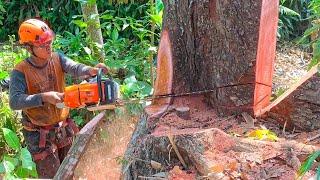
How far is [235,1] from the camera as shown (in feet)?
9.09

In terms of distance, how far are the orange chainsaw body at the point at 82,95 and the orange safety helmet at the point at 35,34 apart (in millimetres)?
577

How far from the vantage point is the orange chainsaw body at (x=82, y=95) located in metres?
3.40

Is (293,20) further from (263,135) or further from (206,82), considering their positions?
(263,135)

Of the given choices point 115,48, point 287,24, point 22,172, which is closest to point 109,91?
point 22,172

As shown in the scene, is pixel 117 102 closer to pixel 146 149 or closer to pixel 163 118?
pixel 163 118

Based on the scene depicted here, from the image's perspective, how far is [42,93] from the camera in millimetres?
3680

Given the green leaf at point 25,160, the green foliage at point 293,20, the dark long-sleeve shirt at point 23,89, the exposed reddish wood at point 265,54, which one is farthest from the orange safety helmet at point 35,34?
the green foliage at point 293,20

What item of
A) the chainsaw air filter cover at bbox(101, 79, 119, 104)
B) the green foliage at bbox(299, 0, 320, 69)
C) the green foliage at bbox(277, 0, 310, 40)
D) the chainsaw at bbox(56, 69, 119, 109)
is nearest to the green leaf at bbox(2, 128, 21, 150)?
the chainsaw at bbox(56, 69, 119, 109)

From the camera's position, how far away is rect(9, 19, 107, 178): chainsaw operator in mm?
3764

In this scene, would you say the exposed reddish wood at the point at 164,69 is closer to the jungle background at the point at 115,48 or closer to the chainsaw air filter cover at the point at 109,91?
the chainsaw air filter cover at the point at 109,91

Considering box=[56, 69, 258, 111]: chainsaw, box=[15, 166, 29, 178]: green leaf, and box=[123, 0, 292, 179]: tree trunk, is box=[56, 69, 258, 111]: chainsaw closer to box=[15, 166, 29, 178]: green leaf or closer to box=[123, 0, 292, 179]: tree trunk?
box=[123, 0, 292, 179]: tree trunk

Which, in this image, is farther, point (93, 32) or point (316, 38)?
point (93, 32)

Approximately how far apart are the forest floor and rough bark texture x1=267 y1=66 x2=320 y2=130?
7cm

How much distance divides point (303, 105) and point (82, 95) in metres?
1.53
